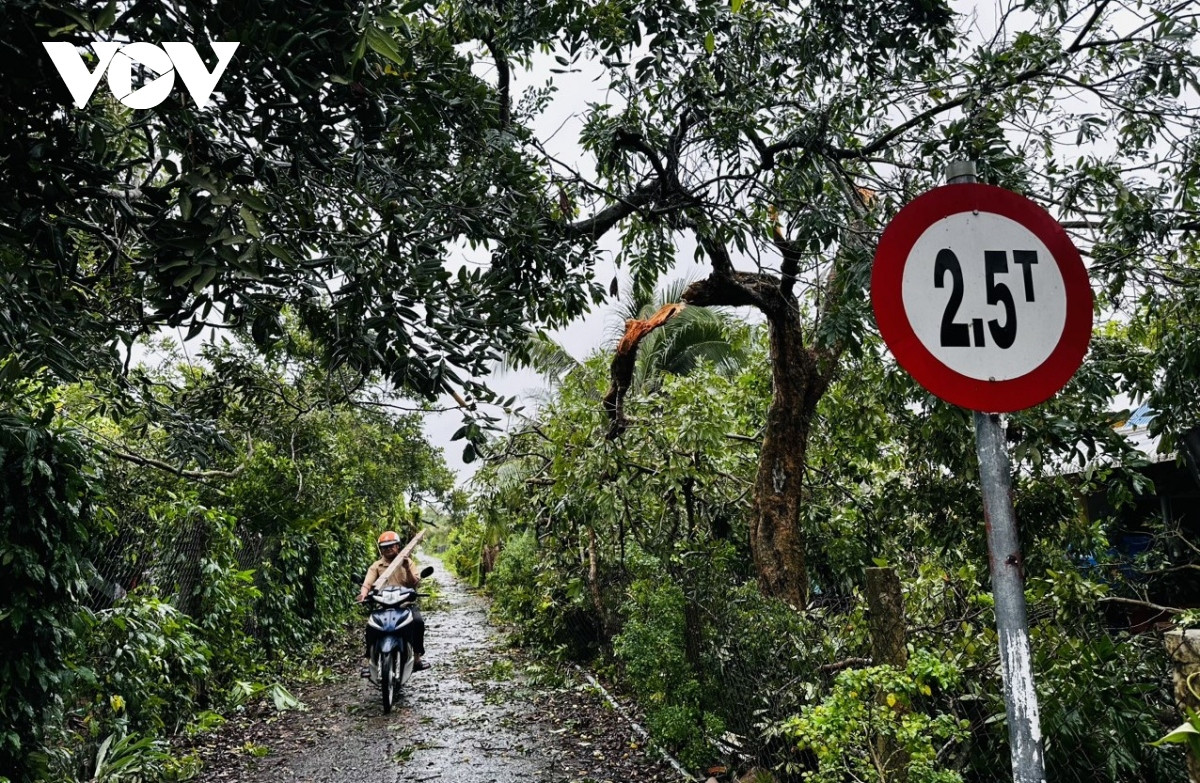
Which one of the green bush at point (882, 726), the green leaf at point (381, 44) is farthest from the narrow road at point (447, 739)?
the green leaf at point (381, 44)

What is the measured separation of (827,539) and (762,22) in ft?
16.1

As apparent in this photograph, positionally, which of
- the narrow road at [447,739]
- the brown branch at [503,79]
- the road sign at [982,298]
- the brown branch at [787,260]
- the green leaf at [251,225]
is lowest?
the narrow road at [447,739]

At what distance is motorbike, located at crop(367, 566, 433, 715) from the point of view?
9.01 metres

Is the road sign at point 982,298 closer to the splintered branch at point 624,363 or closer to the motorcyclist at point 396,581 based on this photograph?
the splintered branch at point 624,363

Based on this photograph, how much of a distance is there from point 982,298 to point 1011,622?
0.83 metres

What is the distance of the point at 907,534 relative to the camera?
7043 mm

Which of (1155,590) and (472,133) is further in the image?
(1155,590)

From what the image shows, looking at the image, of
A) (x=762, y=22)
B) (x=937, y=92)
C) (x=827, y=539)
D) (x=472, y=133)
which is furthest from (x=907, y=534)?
(x=472, y=133)

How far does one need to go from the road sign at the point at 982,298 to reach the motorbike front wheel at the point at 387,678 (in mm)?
8050

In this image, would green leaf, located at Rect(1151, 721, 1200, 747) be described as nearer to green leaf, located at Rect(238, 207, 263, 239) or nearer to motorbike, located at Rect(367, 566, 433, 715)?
green leaf, located at Rect(238, 207, 263, 239)

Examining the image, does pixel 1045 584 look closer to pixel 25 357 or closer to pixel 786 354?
pixel 786 354

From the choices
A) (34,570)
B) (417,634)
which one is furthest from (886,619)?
(417,634)

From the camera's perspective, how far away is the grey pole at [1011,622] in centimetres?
199

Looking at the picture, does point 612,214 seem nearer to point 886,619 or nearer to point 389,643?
point 886,619
